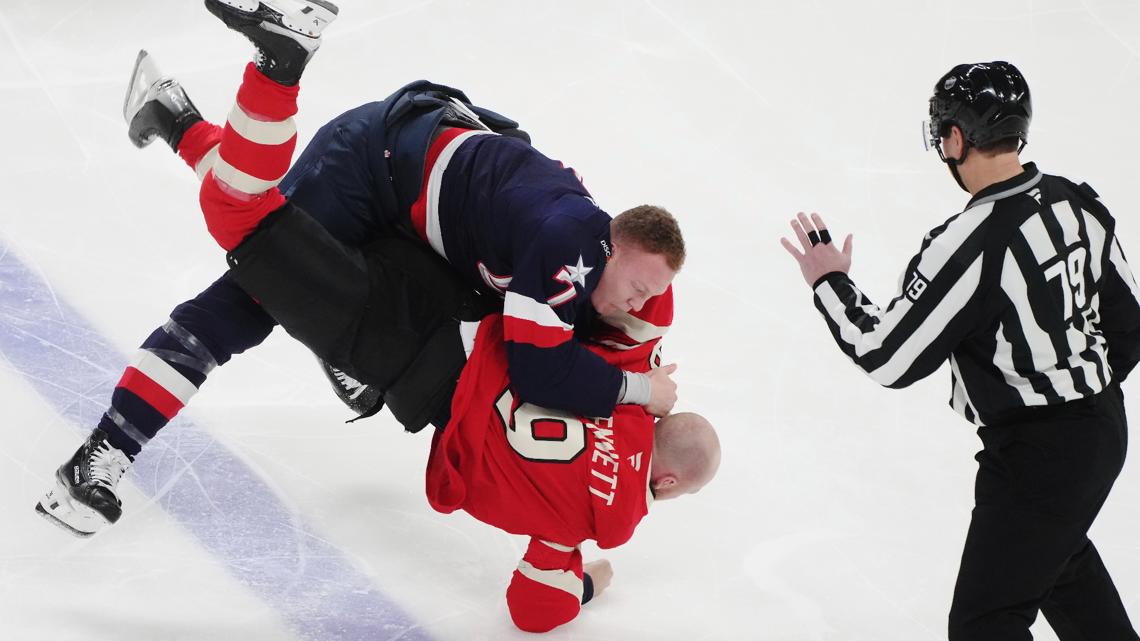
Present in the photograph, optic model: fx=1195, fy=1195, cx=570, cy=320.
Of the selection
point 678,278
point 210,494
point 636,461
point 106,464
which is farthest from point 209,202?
point 678,278

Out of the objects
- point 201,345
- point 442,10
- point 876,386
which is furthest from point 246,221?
point 442,10

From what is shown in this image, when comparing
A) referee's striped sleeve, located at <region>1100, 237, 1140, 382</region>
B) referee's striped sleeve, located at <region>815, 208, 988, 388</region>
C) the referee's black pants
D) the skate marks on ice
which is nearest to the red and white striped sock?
the skate marks on ice

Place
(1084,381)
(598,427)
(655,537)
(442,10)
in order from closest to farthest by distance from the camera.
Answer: (1084,381)
(598,427)
(655,537)
(442,10)

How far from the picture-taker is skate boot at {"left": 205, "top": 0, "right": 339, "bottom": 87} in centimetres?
223

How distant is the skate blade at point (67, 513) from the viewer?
8.11ft

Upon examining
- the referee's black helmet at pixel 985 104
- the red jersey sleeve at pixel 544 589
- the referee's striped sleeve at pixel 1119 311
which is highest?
the referee's black helmet at pixel 985 104

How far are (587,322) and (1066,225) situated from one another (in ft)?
3.61

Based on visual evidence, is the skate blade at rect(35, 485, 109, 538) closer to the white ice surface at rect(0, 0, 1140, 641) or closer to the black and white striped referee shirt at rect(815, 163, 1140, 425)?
the white ice surface at rect(0, 0, 1140, 641)

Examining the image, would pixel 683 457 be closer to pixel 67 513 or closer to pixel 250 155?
pixel 250 155

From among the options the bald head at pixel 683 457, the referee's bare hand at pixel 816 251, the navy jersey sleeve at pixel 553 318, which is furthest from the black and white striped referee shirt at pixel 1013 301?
the navy jersey sleeve at pixel 553 318

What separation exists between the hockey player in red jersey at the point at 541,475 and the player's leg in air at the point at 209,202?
550mm

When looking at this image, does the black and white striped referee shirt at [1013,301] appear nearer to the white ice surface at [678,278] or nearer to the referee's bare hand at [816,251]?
the referee's bare hand at [816,251]

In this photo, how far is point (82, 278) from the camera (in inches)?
140

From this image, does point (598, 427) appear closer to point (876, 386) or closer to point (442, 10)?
point (876, 386)
